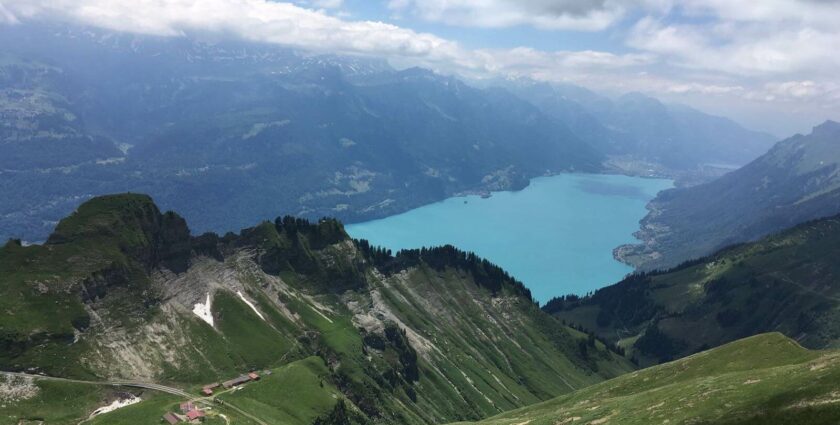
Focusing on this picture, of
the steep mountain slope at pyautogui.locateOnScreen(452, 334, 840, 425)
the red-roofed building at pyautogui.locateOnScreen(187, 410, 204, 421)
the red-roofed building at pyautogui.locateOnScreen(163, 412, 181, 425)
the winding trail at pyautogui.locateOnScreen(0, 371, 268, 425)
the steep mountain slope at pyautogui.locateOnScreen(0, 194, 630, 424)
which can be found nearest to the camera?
the steep mountain slope at pyautogui.locateOnScreen(452, 334, 840, 425)

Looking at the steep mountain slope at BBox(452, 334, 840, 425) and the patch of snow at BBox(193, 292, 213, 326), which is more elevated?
the steep mountain slope at BBox(452, 334, 840, 425)

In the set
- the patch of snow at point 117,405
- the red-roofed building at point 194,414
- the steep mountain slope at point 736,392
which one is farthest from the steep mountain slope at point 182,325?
the steep mountain slope at point 736,392

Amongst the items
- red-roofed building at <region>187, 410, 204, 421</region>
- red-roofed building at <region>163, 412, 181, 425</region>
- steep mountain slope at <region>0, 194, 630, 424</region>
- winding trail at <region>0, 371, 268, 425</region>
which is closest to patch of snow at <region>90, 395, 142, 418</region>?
winding trail at <region>0, 371, 268, 425</region>

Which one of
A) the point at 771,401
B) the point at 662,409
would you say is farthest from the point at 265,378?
the point at 771,401

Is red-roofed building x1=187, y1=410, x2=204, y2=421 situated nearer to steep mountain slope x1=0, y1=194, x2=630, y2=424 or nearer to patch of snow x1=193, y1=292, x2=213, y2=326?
steep mountain slope x1=0, y1=194, x2=630, y2=424

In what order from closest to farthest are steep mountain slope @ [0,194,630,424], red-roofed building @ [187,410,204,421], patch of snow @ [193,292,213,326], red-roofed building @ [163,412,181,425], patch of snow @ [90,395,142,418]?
red-roofed building @ [163,412,181,425], red-roofed building @ [187,410,204,421], patch of snow @ [90,395,142,418], steep mountain slope @ [0,194,630,424], patch of snow @ [193,292,213,326]

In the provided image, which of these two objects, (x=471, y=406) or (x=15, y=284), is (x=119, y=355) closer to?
A: (x=15, y=284)
